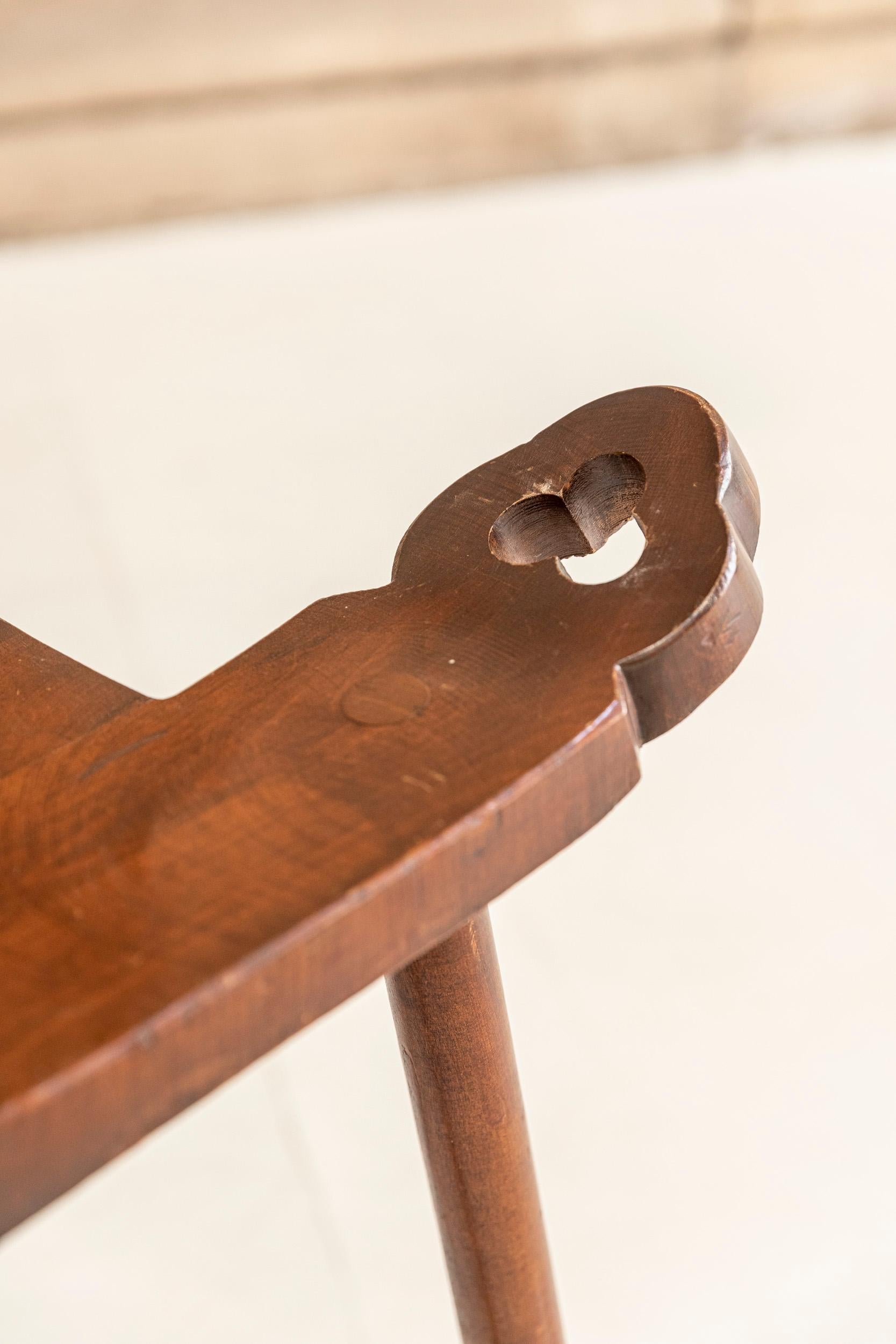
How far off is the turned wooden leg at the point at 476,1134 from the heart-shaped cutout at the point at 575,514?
0.10 metres

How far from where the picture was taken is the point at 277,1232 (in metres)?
0.80

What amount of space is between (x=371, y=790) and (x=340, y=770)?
0.01 m

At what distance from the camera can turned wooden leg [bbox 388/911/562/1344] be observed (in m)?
0.41

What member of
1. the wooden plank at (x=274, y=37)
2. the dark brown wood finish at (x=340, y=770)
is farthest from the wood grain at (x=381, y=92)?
the dark brown wood finish at (x=340, y=770)

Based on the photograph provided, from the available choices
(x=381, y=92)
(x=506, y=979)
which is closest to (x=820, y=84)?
(x=381, y=92)

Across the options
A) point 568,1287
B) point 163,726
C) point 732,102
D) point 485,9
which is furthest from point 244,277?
point 163,726

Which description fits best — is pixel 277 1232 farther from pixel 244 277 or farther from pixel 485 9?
pixel 485 9

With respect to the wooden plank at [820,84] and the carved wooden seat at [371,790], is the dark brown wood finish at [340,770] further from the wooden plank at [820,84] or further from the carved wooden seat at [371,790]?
the wooden plank at [820,84]

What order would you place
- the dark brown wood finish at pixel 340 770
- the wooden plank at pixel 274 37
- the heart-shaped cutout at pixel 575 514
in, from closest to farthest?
1. the dark brown wood finish at pixel 340 770
2. the heart-shaped cutout at pixel 575 514
3. the wooden plank at pixel 274 37

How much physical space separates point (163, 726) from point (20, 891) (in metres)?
0.06

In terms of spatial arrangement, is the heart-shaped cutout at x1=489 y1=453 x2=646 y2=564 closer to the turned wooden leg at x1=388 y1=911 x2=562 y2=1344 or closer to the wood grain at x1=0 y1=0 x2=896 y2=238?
the turned wooden leg at x1=388 y1=911 x2=562 y2=1344

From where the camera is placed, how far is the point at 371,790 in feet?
0.98

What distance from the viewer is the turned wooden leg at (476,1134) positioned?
410 mm

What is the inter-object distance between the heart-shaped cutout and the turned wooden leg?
10 centimetres
